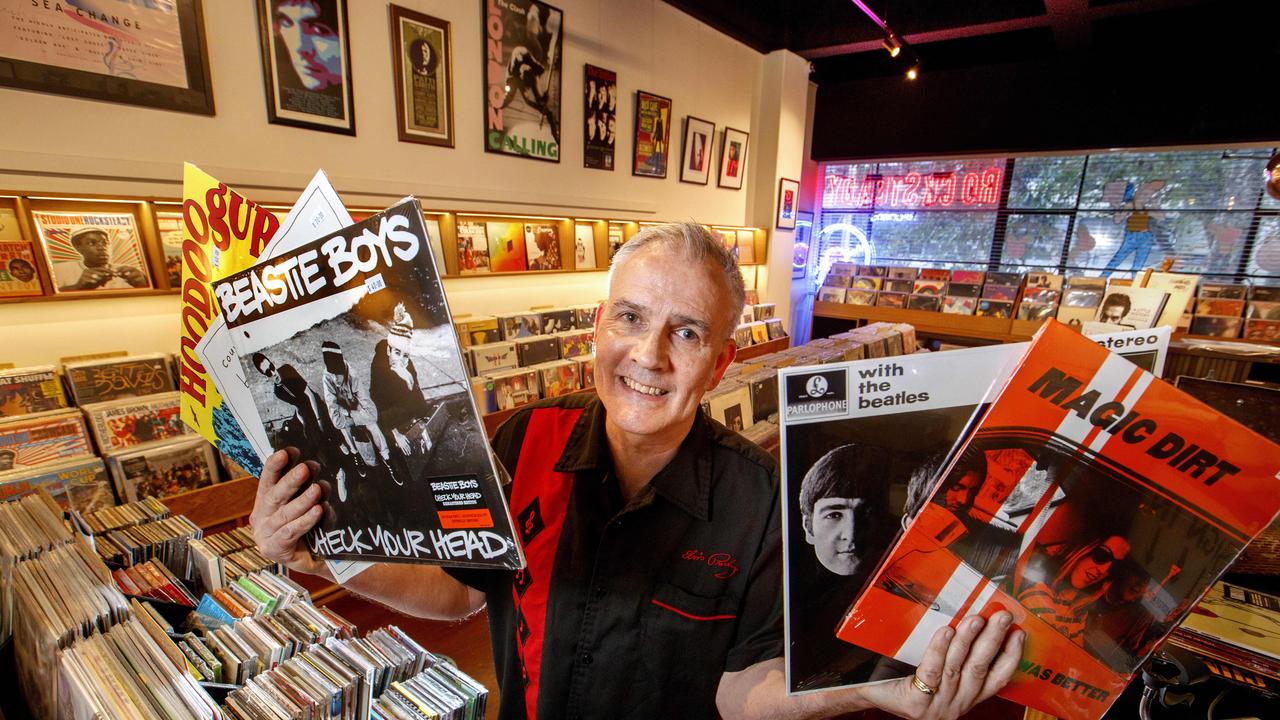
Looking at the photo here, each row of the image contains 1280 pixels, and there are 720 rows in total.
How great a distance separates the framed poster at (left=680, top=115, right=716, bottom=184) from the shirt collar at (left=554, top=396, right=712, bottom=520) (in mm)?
4284

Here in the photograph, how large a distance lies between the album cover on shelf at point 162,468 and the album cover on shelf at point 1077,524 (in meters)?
2.60

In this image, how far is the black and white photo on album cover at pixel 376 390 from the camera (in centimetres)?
55

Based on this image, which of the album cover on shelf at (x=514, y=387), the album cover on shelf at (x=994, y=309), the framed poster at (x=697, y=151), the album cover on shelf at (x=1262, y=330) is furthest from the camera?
the album cover on shelf at (x=994, y=309)

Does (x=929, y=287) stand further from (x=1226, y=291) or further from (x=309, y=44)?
(x=309, y=44)

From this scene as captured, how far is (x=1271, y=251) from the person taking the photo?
543cm

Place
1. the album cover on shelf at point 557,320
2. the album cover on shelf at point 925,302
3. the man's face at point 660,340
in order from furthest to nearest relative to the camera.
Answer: the album cover on shelf at point 925,302, the album cover on shelf at point 557,320, the man's face at point 660,340

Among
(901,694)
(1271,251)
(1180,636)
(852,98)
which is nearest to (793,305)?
(852,98)

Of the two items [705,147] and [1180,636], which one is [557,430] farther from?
[705,147]

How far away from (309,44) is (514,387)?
1994 mm

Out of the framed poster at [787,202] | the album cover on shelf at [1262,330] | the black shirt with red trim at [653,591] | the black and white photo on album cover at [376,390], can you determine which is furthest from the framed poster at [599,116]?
the album cover on shelf at [1262,330]

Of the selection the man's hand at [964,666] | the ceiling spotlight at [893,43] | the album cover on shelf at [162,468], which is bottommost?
the album cover on shelf at [162,468]

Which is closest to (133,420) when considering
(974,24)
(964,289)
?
(974,24)

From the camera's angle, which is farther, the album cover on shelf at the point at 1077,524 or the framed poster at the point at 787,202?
the framed poster at the point at 787,202

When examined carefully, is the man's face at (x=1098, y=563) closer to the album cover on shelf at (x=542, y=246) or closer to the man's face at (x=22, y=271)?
the man's face at (x=22, y=271)
